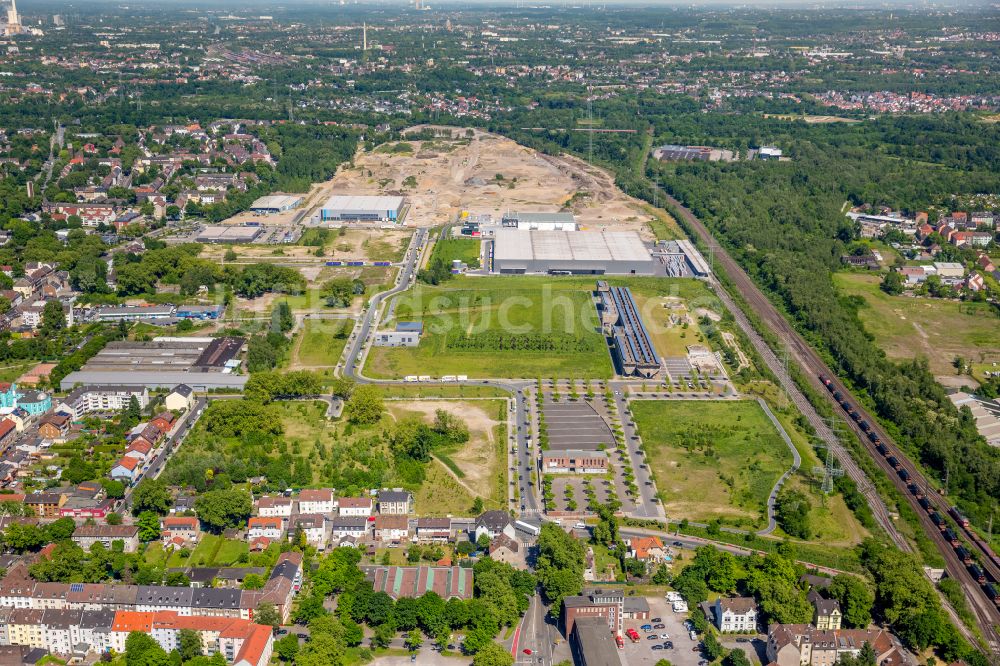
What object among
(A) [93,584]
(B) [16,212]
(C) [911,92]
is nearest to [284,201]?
(B) [16,212]

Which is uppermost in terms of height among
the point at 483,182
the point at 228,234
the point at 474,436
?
the point at 483,182

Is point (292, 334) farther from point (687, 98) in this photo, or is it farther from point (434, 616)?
point (687, 98)

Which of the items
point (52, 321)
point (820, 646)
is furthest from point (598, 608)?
point (52, 321)

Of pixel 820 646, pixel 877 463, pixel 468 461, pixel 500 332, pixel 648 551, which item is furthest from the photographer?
pixel 500 332

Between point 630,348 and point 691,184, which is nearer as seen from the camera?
point 630,348

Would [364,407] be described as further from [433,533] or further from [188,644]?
[188,644]

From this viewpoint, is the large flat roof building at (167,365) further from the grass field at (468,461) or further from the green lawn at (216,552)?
the green lawn at (216,552)

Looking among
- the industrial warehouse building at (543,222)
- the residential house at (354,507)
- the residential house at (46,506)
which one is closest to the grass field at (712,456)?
the residential house at (354,507)
